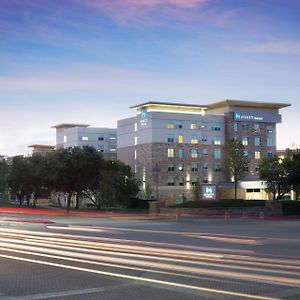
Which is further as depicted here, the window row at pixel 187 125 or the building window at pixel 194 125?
the building window at pixel 194 125

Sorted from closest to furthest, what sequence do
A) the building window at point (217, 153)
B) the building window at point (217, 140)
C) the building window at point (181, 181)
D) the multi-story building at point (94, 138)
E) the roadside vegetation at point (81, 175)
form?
1. the roadside vegetation at point (81, 175)
2. the building window at point (181, 181)
3. the building window at point (217, 153)
4. the building window at point (217, 140)
5. the multi-story building at point (94, 138)

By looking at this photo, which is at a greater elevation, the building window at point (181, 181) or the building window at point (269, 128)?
the building window at point (269, 128)

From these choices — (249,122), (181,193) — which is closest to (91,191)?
(181,193)

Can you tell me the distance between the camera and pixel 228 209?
56.3 meters

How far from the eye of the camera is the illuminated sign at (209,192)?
193ft

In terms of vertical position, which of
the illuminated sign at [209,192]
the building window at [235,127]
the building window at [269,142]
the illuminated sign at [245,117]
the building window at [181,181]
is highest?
the illuminated sign at [245,117]

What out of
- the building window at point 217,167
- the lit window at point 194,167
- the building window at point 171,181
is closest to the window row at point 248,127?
the building window at point 217,167

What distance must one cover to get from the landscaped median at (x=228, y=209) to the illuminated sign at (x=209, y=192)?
126 centimetres

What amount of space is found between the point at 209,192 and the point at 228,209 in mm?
3658

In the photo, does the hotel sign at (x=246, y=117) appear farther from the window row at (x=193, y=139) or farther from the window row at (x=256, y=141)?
the window row at (x=193, y=139)

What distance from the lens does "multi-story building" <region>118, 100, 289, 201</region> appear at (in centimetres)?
10256

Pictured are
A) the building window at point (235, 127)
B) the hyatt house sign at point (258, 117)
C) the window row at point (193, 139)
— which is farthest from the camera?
the hyatt house sign at point (258, 117)

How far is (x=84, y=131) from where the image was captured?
130m

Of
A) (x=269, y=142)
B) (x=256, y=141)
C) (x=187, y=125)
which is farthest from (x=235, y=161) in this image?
(x=269, y=142)
